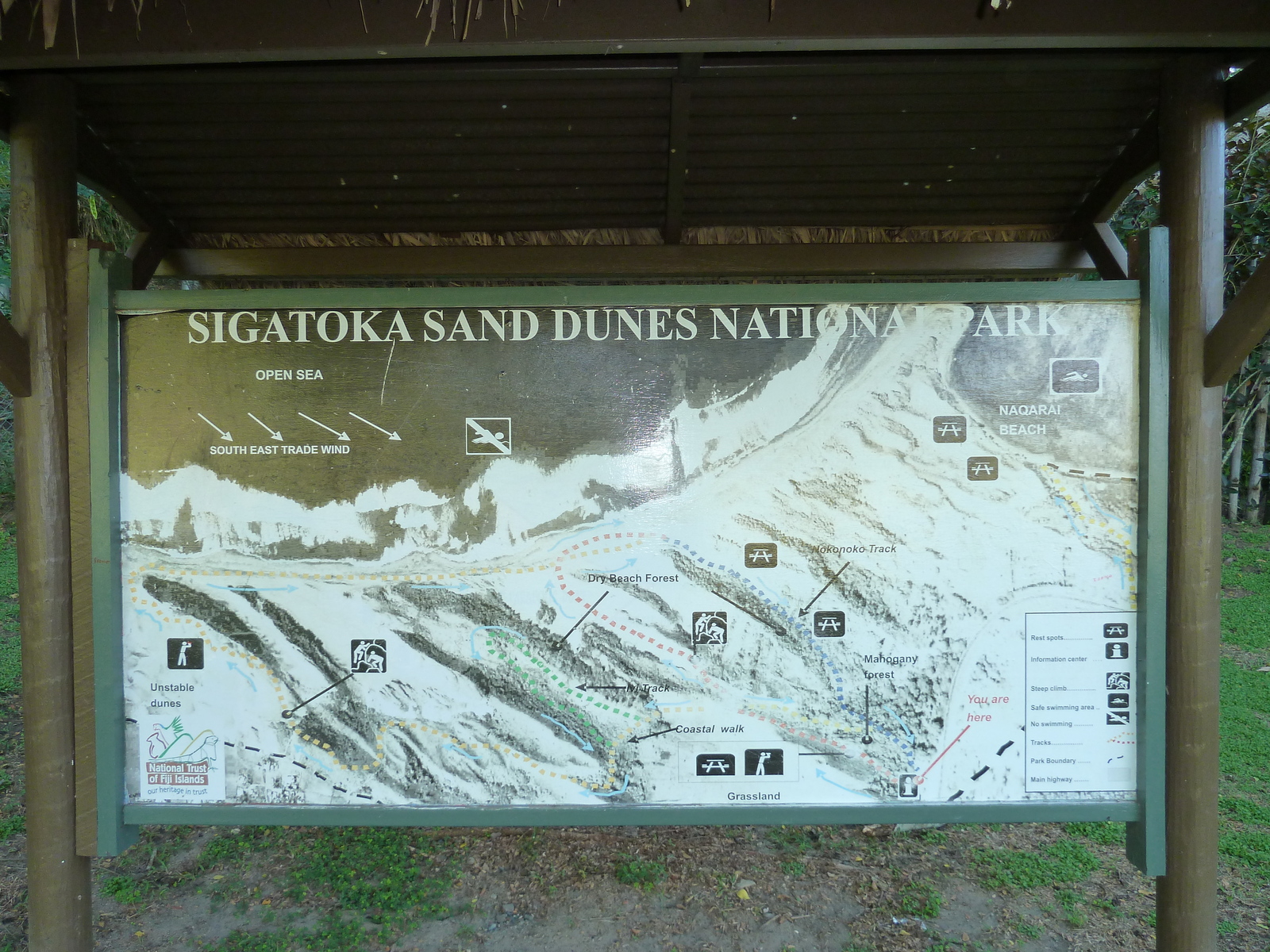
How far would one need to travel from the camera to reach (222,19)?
2016 millimetres

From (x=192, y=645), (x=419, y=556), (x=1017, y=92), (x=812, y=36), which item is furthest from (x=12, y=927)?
(x=1017, y=92)

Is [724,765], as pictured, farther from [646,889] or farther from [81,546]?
[81,546]

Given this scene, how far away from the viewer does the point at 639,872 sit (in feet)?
10.9

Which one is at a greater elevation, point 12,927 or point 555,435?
point 555,435

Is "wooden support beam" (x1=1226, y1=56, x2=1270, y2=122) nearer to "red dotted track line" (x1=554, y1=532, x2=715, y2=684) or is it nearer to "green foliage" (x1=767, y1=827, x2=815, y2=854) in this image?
"red dotted track line" (x1=554, y1=532, x2=715, y2=684)

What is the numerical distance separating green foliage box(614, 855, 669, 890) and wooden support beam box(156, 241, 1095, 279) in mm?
2799

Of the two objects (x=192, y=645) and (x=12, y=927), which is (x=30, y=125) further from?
(x=12, y=927)

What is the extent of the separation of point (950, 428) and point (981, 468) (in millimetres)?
169

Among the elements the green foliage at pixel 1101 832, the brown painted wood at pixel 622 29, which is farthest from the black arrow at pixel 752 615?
the green foliage at pixel 1101 832

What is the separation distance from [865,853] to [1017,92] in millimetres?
3417

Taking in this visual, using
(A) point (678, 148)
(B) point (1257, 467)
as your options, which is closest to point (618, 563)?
(A) point (678, 148)

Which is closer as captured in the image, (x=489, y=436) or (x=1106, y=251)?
(x=489, y=436)

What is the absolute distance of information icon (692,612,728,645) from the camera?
235 cm

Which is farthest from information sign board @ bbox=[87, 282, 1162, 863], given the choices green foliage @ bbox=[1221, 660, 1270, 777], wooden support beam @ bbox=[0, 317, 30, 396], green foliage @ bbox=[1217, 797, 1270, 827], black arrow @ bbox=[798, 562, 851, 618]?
green foliage @ bbox=[1221, 660, 1270, 777]
